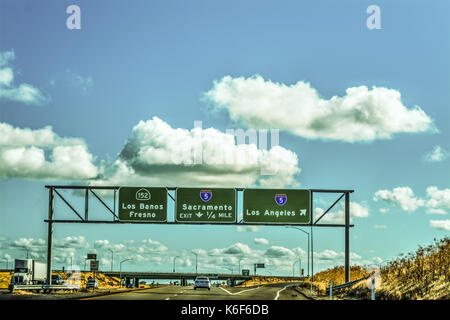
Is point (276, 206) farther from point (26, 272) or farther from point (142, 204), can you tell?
point (26, 272)

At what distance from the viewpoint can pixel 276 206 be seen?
45.4m

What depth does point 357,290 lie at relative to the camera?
A: 41.7 metres

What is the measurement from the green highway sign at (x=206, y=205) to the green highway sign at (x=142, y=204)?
1162 millimetres

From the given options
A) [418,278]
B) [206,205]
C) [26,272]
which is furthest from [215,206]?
[26,272]

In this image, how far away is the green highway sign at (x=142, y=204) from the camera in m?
45.5

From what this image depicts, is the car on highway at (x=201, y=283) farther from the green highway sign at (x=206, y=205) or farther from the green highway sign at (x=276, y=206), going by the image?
the green highway sign at (x=276, y=206)

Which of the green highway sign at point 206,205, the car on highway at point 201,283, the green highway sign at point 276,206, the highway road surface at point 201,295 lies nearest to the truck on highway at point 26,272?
the car on highway at point 201,283

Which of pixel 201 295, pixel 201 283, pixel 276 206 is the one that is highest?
pixel 276 206

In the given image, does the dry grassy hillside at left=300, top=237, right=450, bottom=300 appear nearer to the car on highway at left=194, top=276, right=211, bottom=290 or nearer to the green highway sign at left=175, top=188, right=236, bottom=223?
the green highway sign at left=175, top=188, right=236, bottom=223

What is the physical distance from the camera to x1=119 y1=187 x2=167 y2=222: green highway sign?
4547cm

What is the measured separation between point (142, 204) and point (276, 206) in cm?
976

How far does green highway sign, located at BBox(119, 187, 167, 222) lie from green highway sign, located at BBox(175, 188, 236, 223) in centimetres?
116
